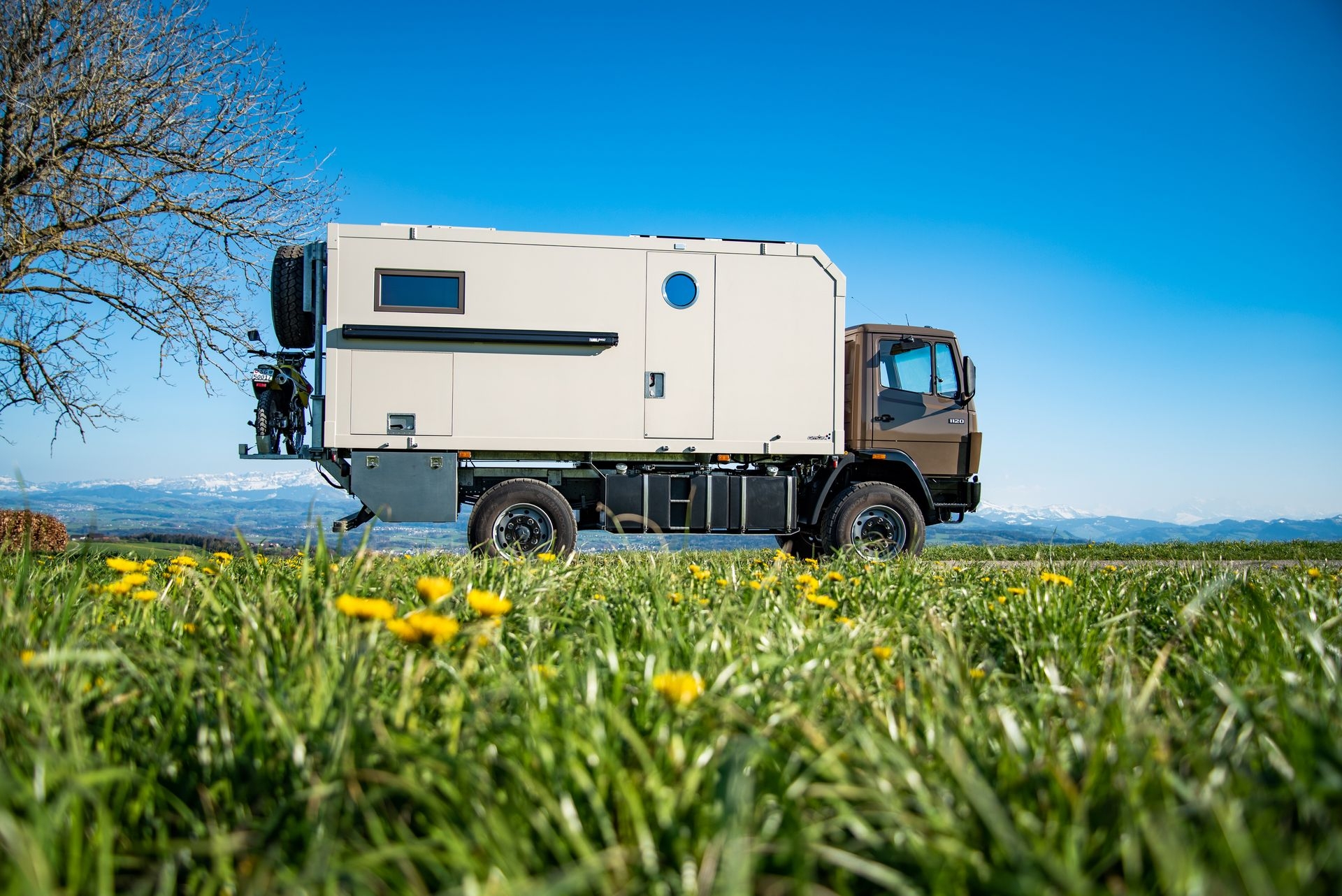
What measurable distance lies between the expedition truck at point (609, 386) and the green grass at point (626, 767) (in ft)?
19.4

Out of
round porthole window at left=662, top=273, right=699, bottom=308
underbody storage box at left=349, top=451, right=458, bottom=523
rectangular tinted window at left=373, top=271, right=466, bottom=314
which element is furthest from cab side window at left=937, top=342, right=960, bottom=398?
underbody storage box at left=349, top=451, right=458, bottom=523

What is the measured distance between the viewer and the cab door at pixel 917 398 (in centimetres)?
930

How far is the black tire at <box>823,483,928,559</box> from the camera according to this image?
29.3 feet

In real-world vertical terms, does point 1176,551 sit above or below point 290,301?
below

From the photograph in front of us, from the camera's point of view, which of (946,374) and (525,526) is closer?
(525,526)

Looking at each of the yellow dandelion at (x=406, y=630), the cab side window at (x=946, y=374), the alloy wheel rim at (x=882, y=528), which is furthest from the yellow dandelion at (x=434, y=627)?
the cab side window at (x=946, y=374)

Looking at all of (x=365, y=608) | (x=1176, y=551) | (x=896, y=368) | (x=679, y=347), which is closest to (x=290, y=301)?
(x=679, y=347)

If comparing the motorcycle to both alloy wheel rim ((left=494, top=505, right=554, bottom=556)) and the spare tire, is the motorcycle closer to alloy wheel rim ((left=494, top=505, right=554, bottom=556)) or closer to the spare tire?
the spare tire

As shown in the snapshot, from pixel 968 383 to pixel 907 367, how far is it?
0.72 m

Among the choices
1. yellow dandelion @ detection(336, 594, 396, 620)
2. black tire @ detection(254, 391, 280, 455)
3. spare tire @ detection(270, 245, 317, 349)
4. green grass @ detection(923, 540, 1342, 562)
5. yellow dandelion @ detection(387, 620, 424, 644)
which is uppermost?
spare tire @ detection(270, 245, 317, 349)

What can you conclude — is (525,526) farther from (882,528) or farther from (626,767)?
(626,767)

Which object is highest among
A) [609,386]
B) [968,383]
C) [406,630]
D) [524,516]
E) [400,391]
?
[968,383]

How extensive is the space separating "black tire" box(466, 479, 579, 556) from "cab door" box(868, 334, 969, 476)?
12.2ft

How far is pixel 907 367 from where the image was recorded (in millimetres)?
9367
